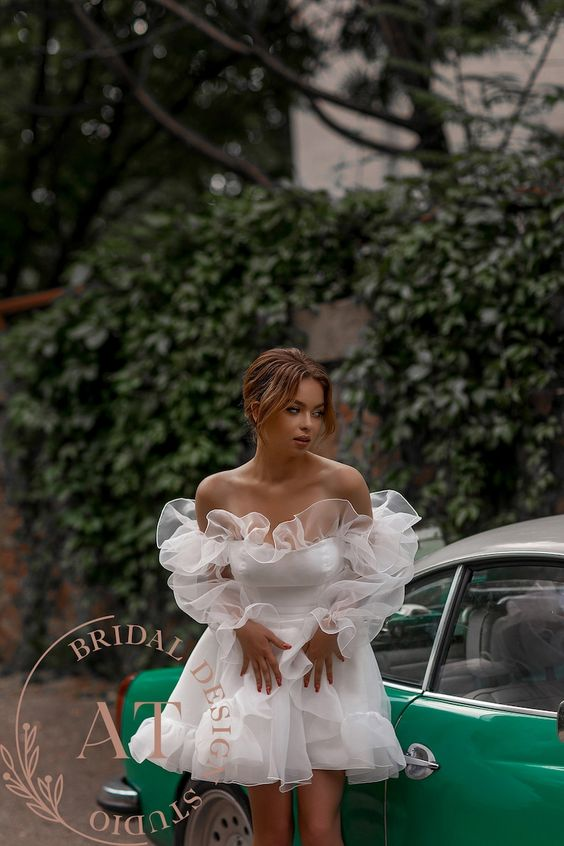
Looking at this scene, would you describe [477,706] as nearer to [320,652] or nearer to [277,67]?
[320,652]

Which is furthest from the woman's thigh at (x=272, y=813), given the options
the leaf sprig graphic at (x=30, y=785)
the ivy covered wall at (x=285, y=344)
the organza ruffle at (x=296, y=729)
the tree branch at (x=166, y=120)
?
the tree branch at (x=166, y=120)

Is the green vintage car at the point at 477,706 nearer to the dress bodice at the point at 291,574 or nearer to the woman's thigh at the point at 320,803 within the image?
the woman's thigh at the point at 320,803

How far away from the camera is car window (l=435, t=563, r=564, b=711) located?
2.94 metres

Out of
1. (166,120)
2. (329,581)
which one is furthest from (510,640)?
(166,120)

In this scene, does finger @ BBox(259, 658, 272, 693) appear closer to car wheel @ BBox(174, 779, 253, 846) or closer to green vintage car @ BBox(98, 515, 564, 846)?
green vintage car @ BBox(98, 515, 564, 846)

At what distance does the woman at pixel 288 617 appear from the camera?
2.90 meters

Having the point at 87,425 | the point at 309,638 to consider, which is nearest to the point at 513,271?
the point at 309,638

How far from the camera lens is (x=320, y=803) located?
9.60 ft

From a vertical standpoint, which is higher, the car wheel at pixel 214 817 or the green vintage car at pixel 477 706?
the green vintage car at pixel 477 706

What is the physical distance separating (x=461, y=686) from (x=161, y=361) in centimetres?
444

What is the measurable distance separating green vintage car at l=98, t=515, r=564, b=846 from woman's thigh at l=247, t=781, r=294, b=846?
0.23 m

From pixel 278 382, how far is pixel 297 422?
13cm

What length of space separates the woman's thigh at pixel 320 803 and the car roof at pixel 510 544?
2.40 ft

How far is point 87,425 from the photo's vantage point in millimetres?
7617
